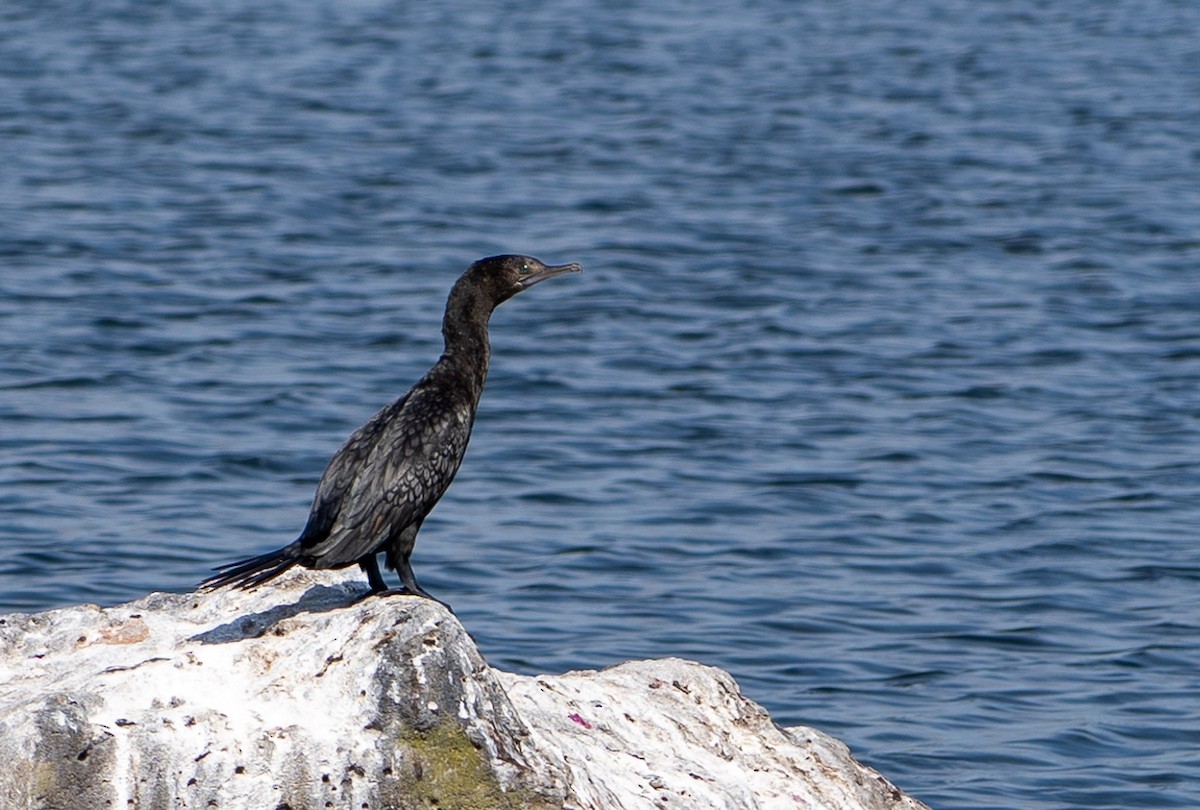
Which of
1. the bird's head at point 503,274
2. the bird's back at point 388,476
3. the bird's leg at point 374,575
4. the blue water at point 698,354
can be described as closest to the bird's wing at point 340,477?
the bird's back at point 388,476

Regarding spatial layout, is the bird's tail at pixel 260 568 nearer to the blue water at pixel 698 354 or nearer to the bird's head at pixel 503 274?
the bird's head at pixel 503 274

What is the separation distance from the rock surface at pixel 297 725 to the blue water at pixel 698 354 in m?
3.02

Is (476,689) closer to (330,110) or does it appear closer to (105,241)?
(105,241)

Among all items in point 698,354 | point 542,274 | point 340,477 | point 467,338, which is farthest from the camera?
point 698,354

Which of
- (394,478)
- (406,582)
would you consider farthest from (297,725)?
(394,478)

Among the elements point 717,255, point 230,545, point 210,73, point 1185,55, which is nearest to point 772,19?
point 1185,55

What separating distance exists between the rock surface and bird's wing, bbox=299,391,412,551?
221 mm

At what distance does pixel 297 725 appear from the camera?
15.1ft

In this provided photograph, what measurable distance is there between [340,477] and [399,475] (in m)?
0.18

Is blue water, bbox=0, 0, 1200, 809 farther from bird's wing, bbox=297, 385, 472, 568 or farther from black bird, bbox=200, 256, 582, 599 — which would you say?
bird's wing, bbox=297, 385, 472, 568

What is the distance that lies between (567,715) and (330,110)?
58.1 feet

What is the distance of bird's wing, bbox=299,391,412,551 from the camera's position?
5.33 metres

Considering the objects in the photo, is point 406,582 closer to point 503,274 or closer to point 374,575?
point 374,575

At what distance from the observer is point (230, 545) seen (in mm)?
9383
